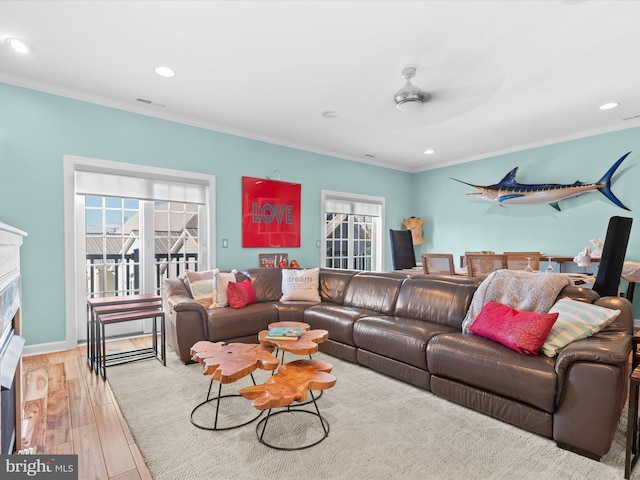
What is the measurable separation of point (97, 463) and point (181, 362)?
57.4 inches

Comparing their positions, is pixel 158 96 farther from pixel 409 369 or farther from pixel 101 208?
pixel 409 369

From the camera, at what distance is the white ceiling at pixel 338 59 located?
2.35 m

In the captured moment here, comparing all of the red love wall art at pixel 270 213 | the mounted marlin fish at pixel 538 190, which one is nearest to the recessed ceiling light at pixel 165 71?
the red love wall art at pixel 270 213

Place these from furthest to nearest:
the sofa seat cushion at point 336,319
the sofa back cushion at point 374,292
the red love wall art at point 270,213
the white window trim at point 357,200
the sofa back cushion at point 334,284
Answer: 1. the white window trim at point 357,200
2. the red love wall art at point 270,213
3. the sofa back cushion at point 334,284
4. the sofa back cushion at point 374,292
5. the sofa seat cushion at point 336,319

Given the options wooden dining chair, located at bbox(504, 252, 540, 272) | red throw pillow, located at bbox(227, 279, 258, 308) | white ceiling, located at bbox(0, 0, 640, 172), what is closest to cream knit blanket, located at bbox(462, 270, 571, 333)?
wooden dining chair, located at bbox(504, 252, 540, 272)

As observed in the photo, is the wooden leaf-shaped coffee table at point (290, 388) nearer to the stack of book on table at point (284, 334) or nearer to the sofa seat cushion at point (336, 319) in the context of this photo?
the stack of book on table at point (284, 334)

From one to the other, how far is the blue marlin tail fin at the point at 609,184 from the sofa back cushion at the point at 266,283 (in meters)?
4.54

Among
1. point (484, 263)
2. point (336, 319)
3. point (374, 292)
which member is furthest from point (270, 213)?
point (484, 263)

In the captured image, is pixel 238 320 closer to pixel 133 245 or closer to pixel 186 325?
pixel 186 325

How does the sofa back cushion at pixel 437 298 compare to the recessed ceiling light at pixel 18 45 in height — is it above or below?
below

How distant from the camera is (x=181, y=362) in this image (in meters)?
3.22

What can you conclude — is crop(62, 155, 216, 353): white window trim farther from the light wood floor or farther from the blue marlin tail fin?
the blue marlin tail fin

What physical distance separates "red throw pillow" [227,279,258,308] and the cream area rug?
3.74 ft

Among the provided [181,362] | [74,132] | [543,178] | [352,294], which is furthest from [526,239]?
[74,132]
